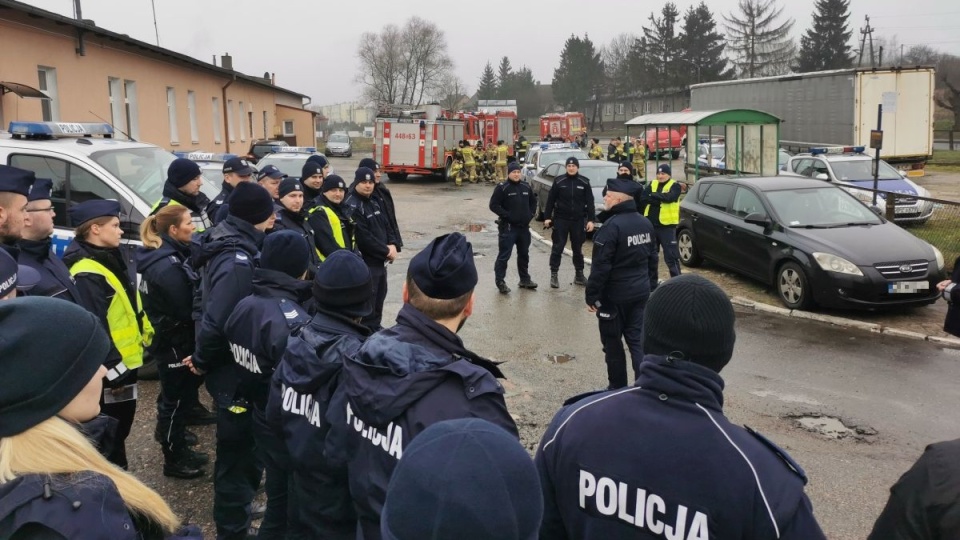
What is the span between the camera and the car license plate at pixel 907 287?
877cm

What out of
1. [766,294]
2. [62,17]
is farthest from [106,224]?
[62,17]

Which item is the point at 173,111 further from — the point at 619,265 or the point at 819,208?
the point at 619,265

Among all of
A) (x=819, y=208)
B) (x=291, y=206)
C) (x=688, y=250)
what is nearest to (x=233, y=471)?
(x=291, y=206)

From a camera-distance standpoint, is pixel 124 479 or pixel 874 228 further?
pixel 874 228

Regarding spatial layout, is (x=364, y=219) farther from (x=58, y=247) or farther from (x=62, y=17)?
(x=62, y=17)

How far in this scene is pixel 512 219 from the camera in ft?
35.7

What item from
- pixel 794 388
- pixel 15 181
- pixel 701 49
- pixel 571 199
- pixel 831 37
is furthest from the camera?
pixel 701 49

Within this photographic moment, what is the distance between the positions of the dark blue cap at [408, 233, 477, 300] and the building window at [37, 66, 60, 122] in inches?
610

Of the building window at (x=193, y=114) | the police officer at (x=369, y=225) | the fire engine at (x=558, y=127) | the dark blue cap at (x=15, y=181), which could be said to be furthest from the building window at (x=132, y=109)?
the fire engine at (x=558, y=127)

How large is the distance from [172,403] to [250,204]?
1.47 meters

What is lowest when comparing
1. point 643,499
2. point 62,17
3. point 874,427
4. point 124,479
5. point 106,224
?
point 874,427

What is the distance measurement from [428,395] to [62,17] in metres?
16.3

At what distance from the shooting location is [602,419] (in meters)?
2.01

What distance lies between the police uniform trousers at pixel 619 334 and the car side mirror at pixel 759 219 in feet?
14.2
